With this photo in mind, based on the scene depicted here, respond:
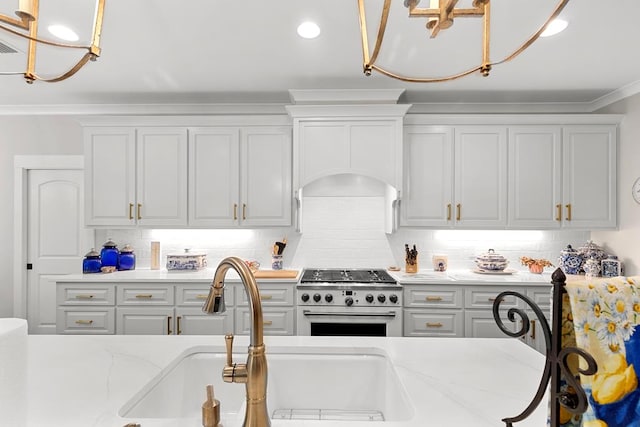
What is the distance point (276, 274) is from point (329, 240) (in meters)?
0.71

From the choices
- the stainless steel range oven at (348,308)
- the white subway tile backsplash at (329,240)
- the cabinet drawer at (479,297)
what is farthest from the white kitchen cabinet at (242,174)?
the cabinet drawer at (479,297)

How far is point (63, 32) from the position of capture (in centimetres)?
230

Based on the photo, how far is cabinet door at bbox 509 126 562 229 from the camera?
329cm

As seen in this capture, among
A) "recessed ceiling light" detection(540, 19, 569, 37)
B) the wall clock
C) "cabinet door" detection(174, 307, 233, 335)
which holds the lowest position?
"cabinet door" detection(174, 307, 233, 335)

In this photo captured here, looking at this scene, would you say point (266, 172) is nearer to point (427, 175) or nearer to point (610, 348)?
point (427, 175)

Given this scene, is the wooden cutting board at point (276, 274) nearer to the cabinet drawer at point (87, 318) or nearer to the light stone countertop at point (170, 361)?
the cabinet drawer at point (87, 318)

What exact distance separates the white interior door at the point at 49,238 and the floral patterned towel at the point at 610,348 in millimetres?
4234

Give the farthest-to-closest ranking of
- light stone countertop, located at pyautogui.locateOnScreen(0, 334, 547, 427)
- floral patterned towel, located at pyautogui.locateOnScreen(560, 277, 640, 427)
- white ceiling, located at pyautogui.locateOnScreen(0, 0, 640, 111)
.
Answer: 1. white ceiling, located at pyautogui.locateOnScreen(0, 0, 640, 111)
2. light stone countertop, located at pyautogui.locateOnScreen(0, 334, 547, 427)
3. floral patterned towel, located at pyautogui.locateOnScreen(560, 277, 640, 427)

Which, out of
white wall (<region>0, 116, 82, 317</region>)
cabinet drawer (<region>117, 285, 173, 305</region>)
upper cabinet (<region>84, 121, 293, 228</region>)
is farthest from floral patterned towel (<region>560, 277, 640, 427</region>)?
white wall (<region>0, 116, 82, 317</region>)

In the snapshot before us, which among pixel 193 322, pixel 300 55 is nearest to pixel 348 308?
pixel 193 322

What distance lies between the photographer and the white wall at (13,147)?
371 centimetres

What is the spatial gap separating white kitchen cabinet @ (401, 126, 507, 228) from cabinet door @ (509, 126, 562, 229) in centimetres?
9

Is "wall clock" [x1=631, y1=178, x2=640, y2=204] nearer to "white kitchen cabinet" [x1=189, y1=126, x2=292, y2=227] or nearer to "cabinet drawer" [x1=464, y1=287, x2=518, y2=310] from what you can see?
"cabinet drawer" [x1=464, y1=287, x2=518, y2=310]

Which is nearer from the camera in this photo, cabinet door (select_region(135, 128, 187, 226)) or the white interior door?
cabinet door (select_region(135, 128, 187, 226))
